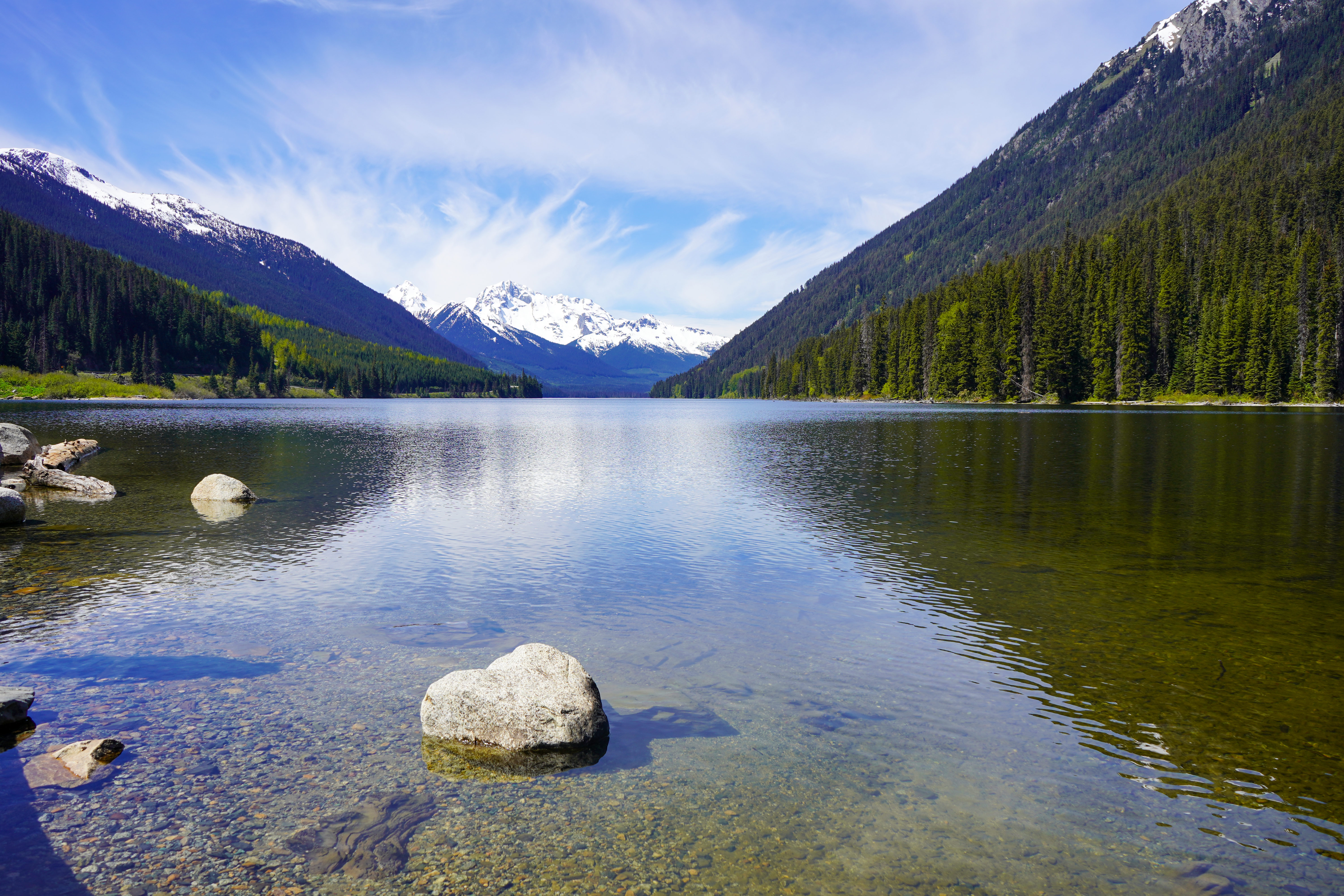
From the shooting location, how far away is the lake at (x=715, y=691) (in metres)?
7.27

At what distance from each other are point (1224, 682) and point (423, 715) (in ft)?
42.8

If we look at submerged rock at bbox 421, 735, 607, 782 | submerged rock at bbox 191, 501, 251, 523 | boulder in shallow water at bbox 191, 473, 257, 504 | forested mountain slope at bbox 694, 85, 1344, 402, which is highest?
forested mountain slope at bbox 694, 85, 1344, 402

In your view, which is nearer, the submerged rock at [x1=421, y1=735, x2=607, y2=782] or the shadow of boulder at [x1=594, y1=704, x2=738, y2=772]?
the submerged rock at [x1=421, y1=735, x2=607, y2=782]

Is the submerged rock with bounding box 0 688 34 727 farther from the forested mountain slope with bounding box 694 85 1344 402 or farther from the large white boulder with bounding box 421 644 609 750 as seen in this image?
the forested mountain slope with bounding box 694 85 1344 402

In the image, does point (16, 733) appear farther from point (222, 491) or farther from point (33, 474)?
point (33, 474)

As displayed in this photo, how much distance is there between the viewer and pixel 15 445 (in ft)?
124

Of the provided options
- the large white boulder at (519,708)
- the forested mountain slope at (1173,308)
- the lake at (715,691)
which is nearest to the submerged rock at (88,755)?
the lake at (715,691)

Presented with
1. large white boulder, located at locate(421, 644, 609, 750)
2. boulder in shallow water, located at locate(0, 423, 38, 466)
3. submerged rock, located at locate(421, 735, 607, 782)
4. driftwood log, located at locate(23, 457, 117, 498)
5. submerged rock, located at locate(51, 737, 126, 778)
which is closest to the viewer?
submerged rock, located at locate(51, 737, 126, 778)

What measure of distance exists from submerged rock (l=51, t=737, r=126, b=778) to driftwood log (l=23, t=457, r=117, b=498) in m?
28.1

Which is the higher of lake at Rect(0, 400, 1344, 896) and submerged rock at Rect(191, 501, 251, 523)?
submerged rock at Rect(191, 501, 251, 523)

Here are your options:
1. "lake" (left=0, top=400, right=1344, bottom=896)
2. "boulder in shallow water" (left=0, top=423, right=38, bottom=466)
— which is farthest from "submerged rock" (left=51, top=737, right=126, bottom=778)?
"boulder in shallow water" (left=0, top=423, right=38, bottom=466)

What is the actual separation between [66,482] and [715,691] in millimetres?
37168

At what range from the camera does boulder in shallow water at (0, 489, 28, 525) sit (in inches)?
959

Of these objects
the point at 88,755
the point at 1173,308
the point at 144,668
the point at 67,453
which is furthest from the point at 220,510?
the point at 1173,308
